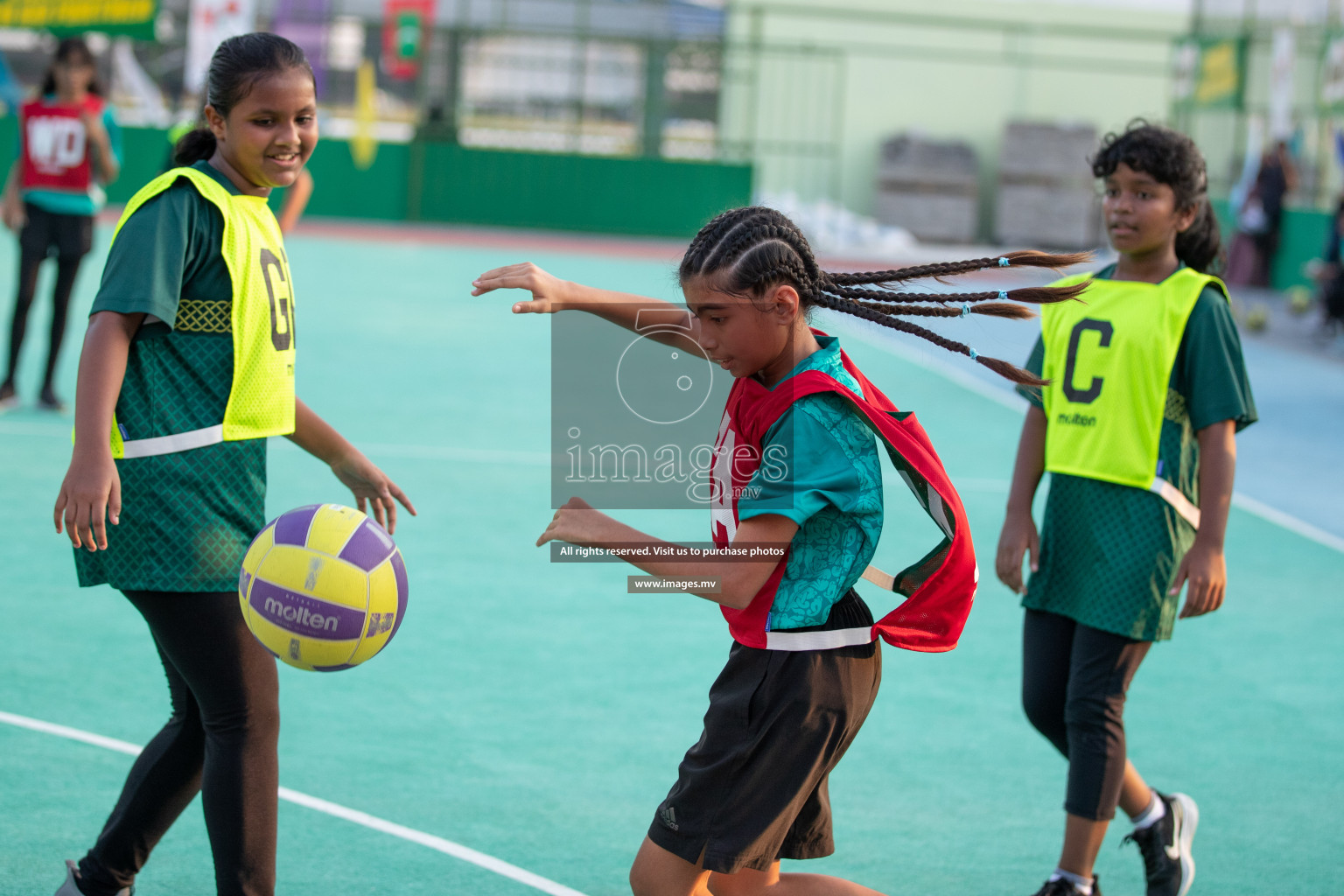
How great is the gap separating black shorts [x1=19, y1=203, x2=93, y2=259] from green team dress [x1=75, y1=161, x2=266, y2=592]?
5.67 metres

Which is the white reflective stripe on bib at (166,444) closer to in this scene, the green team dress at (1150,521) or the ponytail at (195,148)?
the ponytail at (195,148)

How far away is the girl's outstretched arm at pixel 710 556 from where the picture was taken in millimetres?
2094

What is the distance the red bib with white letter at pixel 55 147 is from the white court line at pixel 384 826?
4584mm

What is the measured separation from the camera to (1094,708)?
9.86 ft

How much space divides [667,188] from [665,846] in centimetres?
2061

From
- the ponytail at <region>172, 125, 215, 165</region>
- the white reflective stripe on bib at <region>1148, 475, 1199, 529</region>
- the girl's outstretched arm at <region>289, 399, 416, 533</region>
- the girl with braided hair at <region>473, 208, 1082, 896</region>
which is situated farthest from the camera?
the white reflective stripe on bib at <region>1148, 475, 1199, 529</region>

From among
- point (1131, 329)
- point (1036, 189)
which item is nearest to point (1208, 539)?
point (1131, 329)

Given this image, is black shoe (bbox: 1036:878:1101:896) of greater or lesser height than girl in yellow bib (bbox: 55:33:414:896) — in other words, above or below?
below

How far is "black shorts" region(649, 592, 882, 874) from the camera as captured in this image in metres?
2.28

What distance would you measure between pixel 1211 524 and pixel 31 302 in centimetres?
657

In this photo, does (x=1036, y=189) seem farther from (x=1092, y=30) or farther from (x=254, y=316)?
(x=254, y=316)

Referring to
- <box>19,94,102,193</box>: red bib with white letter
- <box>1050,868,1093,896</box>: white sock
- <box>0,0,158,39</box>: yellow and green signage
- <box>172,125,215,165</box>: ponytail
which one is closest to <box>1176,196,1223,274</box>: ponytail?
<box>1050,868,1093,896</box>: white sock

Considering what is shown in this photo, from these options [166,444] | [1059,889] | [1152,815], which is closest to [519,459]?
[1152,815]

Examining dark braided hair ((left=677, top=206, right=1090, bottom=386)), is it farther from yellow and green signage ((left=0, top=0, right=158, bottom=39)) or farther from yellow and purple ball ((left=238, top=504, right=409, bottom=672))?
yellow and green signage ((left=0, top=0, right=158, bottom=39))
